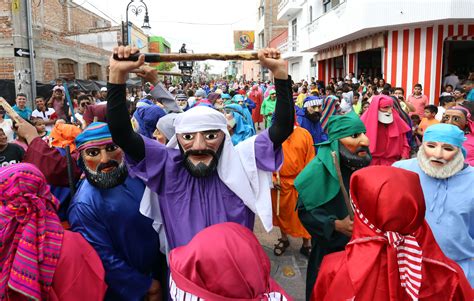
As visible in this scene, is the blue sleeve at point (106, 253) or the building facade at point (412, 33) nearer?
the blue sleeve at point (106, 253)

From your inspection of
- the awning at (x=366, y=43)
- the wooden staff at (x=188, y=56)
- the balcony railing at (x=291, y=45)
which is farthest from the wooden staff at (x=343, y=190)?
the balcony railing at (x=291, y=45)

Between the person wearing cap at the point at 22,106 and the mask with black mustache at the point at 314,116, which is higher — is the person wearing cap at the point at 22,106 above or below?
above

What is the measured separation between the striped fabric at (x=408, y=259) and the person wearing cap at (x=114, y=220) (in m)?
1.43

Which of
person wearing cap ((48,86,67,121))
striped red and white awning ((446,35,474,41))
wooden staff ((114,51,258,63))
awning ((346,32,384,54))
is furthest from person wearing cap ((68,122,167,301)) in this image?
awning ((346,32,384,54))

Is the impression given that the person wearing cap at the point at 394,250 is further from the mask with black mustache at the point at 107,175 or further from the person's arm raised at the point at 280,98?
the mask with black mustache at the point at 107,175

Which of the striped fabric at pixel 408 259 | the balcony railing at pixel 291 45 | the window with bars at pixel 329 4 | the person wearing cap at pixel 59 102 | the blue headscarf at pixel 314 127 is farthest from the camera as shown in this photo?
the balcony railing at pixel 291 45

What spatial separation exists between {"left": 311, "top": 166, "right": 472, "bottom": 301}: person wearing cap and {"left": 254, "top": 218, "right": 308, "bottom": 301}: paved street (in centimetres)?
223

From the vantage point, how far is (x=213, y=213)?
2.17 meters

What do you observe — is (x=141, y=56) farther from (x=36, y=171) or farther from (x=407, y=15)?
(x=407, y=15)

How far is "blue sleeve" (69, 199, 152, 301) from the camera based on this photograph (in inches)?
90.3

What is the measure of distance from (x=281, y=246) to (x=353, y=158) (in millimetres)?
2195

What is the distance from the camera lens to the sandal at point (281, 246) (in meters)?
4.73

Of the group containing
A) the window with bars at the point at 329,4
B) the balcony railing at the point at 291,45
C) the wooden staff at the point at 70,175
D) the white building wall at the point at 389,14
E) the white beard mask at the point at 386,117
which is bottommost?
the wooden staff at the point at 70,175

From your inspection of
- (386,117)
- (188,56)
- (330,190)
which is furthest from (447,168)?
(386,117)
